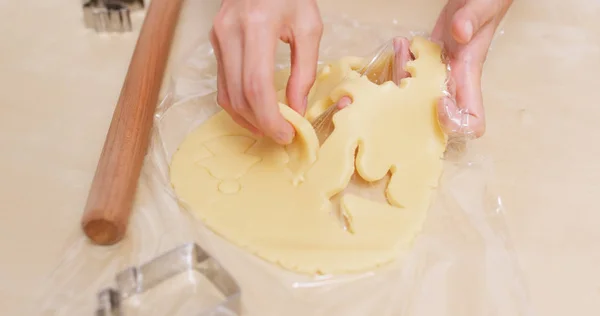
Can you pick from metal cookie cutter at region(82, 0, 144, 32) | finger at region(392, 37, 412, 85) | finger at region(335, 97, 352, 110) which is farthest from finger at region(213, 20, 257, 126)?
metal cookie cutter at region(82, 0, 144, 32)

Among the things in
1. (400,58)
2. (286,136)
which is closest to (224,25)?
(286,136)

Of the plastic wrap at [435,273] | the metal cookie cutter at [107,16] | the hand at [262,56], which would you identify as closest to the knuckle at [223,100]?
the hand at [262,56]

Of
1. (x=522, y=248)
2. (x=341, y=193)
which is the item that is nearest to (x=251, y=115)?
(x=341, y=193)

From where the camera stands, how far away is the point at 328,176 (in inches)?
29.6

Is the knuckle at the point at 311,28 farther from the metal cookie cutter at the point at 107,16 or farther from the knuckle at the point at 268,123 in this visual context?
the metal cookie cutter at the point at 107,16

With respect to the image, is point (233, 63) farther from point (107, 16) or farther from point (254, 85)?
point (107, 16)

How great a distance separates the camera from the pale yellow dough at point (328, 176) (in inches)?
27.9

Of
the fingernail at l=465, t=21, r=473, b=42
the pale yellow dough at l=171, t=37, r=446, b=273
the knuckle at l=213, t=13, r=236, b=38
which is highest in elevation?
the knuckle at l=213, t=13, r=236, b=38

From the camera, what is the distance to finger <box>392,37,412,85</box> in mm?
Result: 867

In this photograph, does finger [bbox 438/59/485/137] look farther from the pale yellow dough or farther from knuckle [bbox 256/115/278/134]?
knuckle [bbox 256/115/278/134]

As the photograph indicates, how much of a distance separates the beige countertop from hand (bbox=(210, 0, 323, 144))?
236 millimetres

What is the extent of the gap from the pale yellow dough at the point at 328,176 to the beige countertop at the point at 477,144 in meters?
0.13

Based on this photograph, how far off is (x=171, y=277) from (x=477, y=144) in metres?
0.47

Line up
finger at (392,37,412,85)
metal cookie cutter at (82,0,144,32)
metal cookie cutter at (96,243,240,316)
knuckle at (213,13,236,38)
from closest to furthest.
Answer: metal cookie cutter at (96,243,240,316)
knuckle at (213,13,236,38)
finger at (392,37,412,85)
metal cookie cutter at (82,0,144,32)
